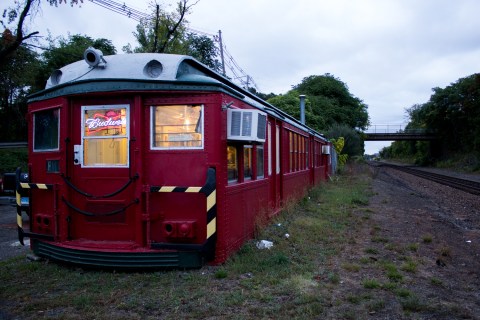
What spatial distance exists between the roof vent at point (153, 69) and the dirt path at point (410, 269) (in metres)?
3.66

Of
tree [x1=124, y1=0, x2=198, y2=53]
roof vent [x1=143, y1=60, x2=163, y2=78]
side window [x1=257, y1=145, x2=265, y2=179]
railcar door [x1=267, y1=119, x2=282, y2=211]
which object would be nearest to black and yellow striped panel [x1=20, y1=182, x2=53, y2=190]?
roof vent [x1=143, y1=60, x2=163, y2=78]

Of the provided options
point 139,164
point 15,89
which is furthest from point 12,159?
point 139,164

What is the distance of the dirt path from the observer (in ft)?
15.5

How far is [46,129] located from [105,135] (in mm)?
1193

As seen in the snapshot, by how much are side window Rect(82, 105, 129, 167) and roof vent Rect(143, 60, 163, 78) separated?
0.54 meters

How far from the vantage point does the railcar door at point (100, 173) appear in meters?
6.02

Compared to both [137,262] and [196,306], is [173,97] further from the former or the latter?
[196,306]

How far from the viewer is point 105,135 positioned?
240 inches

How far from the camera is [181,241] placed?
584cm

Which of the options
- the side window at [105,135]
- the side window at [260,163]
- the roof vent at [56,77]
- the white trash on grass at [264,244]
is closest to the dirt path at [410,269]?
the white trash on grass at [264,244]

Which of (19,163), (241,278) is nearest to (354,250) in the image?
(241,278)

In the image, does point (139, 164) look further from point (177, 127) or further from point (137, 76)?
point (137, 76)

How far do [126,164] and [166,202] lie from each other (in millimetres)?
765

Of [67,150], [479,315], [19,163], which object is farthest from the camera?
[19,163]
